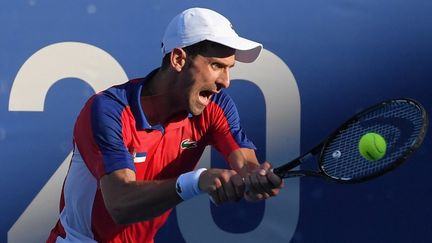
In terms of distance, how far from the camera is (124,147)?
282cm

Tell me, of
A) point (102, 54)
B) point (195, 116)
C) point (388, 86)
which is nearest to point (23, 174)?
point (102, 54)

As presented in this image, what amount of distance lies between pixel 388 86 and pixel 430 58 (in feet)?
0.65

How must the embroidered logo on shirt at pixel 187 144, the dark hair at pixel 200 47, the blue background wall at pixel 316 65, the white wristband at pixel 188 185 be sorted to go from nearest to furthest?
the white wristband at pixel 188 185
the dark hair at pixel 200 47
the embroidered logo on shirt at pixel 187 144
the blue background wall at pixel 316 65

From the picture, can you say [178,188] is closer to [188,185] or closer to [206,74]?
[188,185]

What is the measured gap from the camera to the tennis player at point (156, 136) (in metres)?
2.71

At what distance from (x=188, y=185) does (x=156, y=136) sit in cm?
52

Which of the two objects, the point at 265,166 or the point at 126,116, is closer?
the point at 265,166

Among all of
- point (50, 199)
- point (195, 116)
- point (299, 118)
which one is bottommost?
point (50, 199)

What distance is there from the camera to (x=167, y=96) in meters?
3.01

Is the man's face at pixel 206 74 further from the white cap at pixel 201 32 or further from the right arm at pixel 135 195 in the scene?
the right arm at pixel 135 195

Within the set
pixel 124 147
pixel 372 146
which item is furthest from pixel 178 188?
pixel 372 146

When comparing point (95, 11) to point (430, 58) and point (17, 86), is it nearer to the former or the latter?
point (17, 86)

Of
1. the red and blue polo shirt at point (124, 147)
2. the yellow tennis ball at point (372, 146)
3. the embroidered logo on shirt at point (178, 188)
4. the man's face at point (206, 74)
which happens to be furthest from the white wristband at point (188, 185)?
the yellow tennis ball at point (372, 146)

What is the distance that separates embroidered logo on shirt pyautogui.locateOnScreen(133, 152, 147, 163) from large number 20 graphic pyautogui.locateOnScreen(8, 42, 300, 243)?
787 mm
